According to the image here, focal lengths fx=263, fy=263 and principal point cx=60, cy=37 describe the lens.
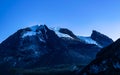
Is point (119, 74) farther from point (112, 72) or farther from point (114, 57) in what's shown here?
point (114, 57)

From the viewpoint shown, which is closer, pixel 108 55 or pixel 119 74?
pixel 119 74

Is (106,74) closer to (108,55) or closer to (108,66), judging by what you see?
(108,66)

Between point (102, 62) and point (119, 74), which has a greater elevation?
point (102, 62)

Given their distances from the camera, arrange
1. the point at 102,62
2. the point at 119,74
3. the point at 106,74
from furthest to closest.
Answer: the point at 102,62
the point at 106,74
the point at 119,74

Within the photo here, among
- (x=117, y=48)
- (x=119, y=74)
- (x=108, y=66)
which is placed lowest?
(x=119, y=74)

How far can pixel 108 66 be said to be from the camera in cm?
18450

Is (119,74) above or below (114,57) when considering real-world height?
below

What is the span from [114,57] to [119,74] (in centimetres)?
2267

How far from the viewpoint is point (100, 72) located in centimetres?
18888

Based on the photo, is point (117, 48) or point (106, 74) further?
point (117, 48)

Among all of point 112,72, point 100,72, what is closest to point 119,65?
point 112,72

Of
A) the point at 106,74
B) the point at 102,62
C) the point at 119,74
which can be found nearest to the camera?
the point at 119,74

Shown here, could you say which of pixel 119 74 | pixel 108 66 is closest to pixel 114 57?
pixel 108 66

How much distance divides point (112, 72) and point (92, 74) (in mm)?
26851
